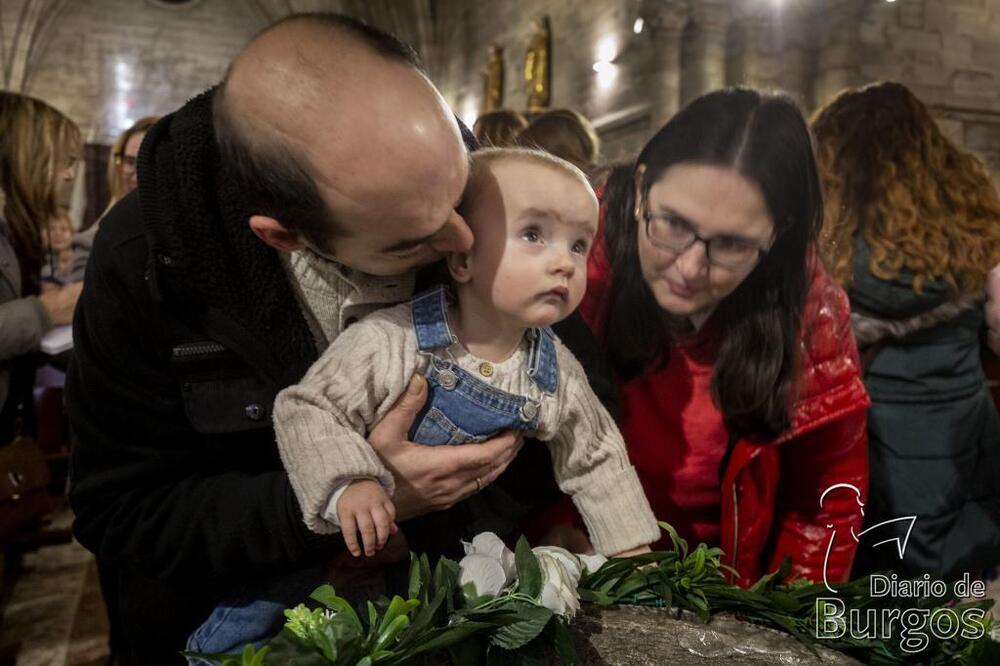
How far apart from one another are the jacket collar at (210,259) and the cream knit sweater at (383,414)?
85mm

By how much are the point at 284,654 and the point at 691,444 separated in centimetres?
68

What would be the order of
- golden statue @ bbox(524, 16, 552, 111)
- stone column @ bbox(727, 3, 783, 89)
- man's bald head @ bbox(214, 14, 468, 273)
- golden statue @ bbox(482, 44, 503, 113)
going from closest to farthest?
man's bald head @ bbox(214, 14, 468, 273) → stone column @ bbox(727, 3, 783, 89) → golden statue @ bbox(524, 16, 552, 111) → golden statue @ bbox(482, 44, 503, 113)

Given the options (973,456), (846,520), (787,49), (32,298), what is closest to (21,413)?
(32,298)

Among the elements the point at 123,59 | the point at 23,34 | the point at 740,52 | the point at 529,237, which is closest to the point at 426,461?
the point at 529,237

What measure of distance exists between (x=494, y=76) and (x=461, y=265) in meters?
7.75

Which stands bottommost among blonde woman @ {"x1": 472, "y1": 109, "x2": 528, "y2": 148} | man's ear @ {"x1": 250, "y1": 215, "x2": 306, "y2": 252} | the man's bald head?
blonde woman @ {"x1": 472, "y1": 109, "x2": 528, "y2": 148}

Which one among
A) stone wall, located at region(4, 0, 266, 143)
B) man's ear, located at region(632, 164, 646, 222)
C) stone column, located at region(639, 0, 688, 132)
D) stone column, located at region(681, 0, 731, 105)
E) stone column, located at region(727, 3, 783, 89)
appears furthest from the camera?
stone wall, located at region(4, 0, 266, 143)

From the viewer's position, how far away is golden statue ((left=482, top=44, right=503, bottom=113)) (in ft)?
26.5

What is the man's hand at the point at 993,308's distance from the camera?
125 cm

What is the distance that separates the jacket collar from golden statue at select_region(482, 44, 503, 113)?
756cm

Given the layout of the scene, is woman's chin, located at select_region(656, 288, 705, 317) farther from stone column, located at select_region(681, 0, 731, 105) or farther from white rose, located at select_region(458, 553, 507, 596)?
stone column, located at select_region(681, 0, 731, 105)

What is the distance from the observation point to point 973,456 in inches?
51.2

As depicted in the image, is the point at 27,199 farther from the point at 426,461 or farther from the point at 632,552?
the point at 632,552

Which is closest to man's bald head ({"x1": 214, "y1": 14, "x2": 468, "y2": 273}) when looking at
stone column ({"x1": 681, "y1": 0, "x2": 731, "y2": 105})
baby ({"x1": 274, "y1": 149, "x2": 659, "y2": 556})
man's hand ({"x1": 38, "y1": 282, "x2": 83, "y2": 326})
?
baby ({"x1": 274, "y1": 149, "x2": 659, "y2": 556})
